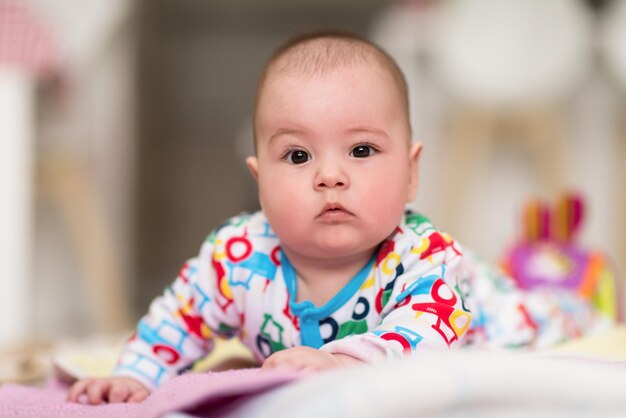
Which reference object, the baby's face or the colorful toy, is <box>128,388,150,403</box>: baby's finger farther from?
the colorful toy

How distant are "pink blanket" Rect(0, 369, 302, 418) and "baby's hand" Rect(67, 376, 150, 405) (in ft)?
0.07

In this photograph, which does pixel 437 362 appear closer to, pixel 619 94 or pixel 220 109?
pixel 619 94

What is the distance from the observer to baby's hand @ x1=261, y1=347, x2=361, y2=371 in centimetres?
70

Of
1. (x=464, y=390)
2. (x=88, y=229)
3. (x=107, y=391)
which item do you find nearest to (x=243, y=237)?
(x=107, y=391)

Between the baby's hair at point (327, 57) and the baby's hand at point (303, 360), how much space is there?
30 cm

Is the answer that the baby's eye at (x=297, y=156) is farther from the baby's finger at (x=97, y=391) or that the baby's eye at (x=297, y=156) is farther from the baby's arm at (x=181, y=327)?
the baby's finger at (x=97, y=391)

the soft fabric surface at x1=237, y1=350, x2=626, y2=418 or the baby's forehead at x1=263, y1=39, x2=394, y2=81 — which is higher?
the baby's forehead at x1=263, y1=39, x2=394, y2=81

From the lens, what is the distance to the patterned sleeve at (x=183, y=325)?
99 centimetres

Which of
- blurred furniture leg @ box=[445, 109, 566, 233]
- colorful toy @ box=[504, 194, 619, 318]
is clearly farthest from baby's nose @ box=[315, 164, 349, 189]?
blurred furniture leg @ box=[445, 109, 566, 233]

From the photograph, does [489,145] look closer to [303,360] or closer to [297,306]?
[297,306]

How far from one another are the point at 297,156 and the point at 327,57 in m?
0.11

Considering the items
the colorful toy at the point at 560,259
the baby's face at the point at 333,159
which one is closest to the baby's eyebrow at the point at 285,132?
the baby's face at the point at 333,159

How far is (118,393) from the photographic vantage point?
3.07 feet

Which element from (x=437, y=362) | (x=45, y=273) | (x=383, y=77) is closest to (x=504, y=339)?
(x=383, y=77)
